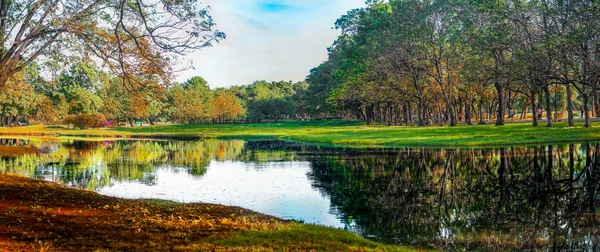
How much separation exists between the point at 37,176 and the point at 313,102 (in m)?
85.2

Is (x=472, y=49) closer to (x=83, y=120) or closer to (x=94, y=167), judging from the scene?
(x=94, y=167)

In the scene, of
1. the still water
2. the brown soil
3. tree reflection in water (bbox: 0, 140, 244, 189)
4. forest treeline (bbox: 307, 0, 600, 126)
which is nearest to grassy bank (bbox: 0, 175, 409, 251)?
the brown soil

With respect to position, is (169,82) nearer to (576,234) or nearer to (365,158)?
(576,234)

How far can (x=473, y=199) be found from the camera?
52.1ft

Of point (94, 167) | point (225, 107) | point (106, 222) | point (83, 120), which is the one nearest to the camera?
point (106, 222)

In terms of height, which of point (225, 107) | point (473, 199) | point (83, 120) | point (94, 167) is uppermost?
point (225, 107)

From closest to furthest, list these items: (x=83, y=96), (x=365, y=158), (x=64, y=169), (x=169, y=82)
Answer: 1. (x=169, y=82)
2. (x=64, y=169)
3. (x=365, y=158)
4. (x=83, y=96)

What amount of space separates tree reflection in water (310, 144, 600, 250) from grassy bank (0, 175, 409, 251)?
8.04 ft

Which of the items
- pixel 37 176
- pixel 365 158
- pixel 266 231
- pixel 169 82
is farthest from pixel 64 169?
pixel 266 231

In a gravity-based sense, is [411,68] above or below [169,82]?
above

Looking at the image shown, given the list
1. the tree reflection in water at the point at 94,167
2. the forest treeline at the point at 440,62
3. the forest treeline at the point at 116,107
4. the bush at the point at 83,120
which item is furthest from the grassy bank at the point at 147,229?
the bush at the point at 83,120

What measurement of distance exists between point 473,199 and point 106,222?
11.1 meters

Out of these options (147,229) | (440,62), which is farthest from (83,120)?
(147,229)

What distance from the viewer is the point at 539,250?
33.6ft
